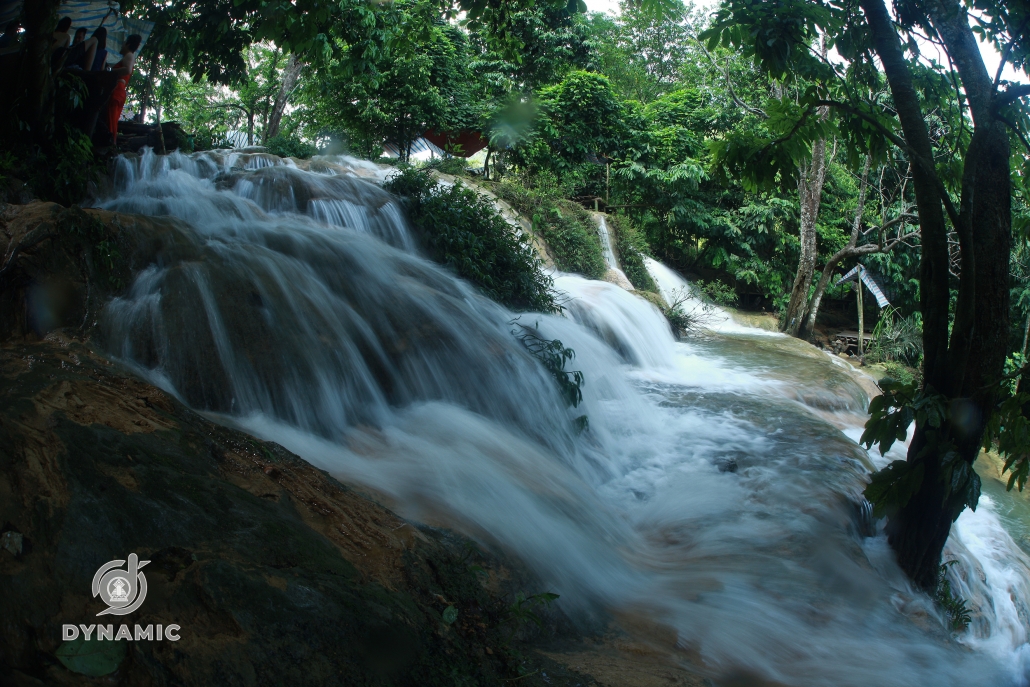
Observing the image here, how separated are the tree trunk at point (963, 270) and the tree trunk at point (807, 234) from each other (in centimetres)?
1212

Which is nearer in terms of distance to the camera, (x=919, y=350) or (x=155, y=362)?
(x=155, y=362)

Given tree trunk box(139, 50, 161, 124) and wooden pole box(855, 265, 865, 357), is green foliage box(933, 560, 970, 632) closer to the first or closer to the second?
tree trunk box(139, 50, 161, 124)

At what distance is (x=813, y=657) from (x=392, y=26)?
630cm

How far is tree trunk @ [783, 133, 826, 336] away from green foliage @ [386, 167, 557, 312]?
30.2 feet

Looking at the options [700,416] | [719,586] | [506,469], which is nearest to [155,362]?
[506,469]

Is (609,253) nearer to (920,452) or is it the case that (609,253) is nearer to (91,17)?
(91,17)

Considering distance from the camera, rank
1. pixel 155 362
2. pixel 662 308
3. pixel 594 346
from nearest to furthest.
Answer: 1. pixel 155 362
2. pixel 594 346
3. pixel 662 308

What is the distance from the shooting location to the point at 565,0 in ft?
15.9

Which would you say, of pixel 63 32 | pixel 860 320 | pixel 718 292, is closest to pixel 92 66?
pixel 63 32

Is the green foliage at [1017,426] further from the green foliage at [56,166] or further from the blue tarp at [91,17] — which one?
the blue tarp at [91,17]

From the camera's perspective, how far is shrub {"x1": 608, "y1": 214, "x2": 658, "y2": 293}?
14.7 metres

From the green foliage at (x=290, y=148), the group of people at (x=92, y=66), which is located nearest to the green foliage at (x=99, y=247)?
the group of people at (x=92, y=66)

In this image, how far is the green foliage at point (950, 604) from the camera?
4.21 meters

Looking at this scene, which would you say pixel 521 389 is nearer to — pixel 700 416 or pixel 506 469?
pixel 506 469
